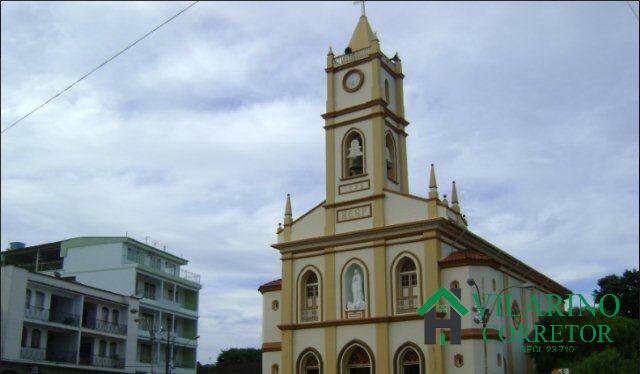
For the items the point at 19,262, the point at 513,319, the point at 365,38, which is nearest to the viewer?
Answer: the point at 513,319

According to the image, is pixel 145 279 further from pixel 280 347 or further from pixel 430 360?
pixel 430 360

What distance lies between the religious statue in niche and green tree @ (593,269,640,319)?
24.0 metres

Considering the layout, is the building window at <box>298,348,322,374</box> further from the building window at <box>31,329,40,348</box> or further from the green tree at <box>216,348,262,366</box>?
the green tree at <box>216,348,262,366</box>

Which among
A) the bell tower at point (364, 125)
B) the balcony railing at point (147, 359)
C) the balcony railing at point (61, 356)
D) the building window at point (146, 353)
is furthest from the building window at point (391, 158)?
the building window at point (146, 353)

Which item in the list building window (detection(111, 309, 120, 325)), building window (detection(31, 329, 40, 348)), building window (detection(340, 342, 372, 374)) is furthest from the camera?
building window (detection(111, 309, 120, 325))

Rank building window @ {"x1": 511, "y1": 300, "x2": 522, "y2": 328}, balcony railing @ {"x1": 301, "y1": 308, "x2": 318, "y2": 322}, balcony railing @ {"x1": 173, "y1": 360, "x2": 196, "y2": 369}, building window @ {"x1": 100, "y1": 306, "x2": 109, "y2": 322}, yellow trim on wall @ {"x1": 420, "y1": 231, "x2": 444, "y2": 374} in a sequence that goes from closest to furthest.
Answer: yellow trim on wall @ {"x1": 420, "y1": 231, "x2": 444, "y2": 374}
balcony railing @ {"x1": 301, "y1": 308, "x2": 318, "y2": 322}
building window @ {"x1": 511, "y1": 300, "x2": 522, "y2": 328}
building window @ {"x1": 100, "y1": 306, "x2": 109, "y2": 322}
balcony railing @ {"x1": 173, "y1": 360, "x2": 196, "y2": 369}

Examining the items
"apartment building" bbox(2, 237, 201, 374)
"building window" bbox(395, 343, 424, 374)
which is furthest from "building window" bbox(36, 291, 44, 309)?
"building window" bbox(395, 343, 424, 374)

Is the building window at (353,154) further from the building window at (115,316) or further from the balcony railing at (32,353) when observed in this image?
the building window at (115,316)

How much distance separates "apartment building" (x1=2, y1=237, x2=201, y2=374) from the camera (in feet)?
186

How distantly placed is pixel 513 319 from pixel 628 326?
6.25 metres

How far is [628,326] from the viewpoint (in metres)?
34.8

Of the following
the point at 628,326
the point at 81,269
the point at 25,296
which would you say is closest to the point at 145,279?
the point at 81,269

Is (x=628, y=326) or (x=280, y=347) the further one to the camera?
(x=280, y=347)

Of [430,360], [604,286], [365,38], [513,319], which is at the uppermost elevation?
[365,38]
